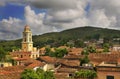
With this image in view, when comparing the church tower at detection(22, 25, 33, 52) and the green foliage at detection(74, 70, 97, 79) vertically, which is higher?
the church tower at detection(22, 25, 33, 52)

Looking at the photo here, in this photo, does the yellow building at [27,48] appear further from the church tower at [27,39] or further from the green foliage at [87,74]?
the green foliage at [87,74]

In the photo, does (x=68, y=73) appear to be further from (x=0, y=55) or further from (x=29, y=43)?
(x=29, y=43)

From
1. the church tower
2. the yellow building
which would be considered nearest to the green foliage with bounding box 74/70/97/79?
the yellow building

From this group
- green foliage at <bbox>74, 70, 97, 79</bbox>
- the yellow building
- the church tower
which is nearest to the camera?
green foliage at <bbox>74, 70, 97, 79</bbox>

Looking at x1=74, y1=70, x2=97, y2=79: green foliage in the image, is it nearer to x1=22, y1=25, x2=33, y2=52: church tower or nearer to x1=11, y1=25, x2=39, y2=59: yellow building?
x1=11, y1=25, x2=39, y2=59: yellow building

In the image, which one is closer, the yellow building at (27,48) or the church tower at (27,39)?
the yellow building at (27,48)

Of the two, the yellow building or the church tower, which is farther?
the church tower

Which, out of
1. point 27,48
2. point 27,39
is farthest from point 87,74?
point 27,48

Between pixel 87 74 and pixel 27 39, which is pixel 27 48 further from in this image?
pixel 87 74

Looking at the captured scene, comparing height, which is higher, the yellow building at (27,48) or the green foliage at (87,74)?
the yellow building at (27,48)

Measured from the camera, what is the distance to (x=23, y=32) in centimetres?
7844

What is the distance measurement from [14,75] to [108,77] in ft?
37.9

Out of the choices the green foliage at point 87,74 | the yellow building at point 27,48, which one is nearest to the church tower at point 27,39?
the yellow building at point 27,48

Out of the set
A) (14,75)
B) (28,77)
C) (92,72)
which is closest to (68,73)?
(92,72)
